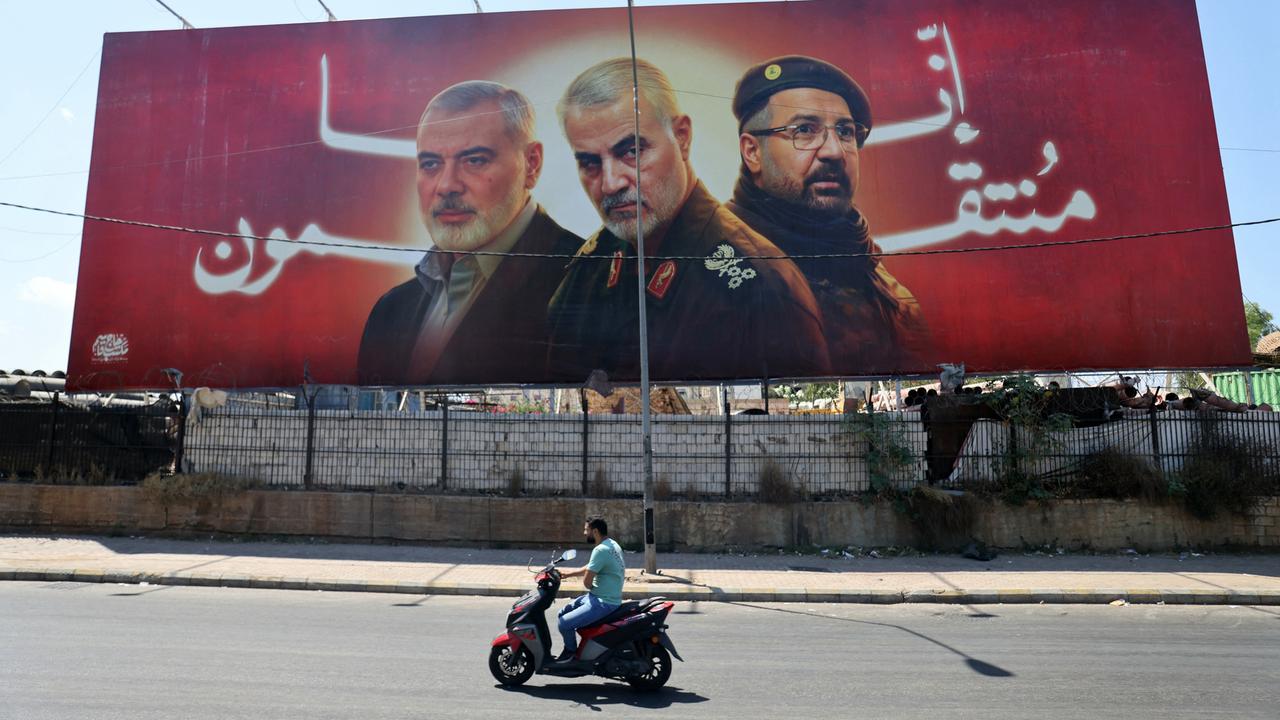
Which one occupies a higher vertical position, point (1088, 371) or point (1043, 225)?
point (1043, 225)

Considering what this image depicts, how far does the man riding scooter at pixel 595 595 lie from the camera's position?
19.8 feet

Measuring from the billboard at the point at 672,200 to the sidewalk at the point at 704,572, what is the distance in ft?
28.5

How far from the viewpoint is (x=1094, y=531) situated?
44.2ft

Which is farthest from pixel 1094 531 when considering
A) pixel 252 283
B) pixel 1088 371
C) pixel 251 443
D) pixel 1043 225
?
pixel 252 283

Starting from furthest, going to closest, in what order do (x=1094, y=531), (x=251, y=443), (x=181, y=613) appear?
(x=251, y=443) → (x=1094, y=531) → (x=181, y=613)

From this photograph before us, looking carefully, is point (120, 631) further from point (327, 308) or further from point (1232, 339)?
point (1232, 339)

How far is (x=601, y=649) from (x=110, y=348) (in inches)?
930

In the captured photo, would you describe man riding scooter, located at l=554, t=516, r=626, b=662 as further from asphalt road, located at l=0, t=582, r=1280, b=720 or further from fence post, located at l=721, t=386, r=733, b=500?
fence post, located at l=721, t=386, r=733, b=500

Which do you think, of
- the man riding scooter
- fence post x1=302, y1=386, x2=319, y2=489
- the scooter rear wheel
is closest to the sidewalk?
fence post x1=302, y1=386, x2=319, y2=489

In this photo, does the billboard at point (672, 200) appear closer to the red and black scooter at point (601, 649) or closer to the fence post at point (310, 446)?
the fence post at point (310, 446)

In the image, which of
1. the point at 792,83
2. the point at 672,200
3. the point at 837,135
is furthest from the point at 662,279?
the point at 792,83

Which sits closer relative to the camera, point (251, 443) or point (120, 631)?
point (120, 631)

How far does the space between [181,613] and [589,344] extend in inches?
545

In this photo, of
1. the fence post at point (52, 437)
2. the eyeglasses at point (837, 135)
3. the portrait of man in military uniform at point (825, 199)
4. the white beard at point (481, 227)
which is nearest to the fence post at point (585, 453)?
the portrait of man in military uniform at point (825, 199)
